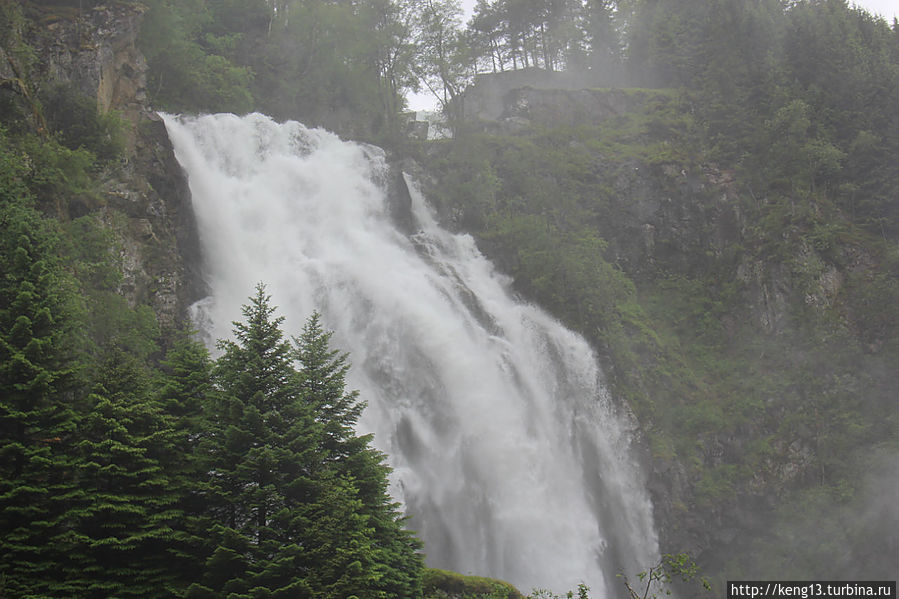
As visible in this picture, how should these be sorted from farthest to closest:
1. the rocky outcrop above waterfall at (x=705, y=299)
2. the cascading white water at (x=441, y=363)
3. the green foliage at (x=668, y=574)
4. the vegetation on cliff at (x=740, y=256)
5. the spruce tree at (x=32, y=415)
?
1. the rocky outcrop above waterfall at (x=705, y=299)
2. the vegetation on cliff at (x=740, y=256)
3. the cascading white water at (x=441, y=363)
4. the green foliage at (x=668, y=574)
5. the spruce tree at (x=32, y=415)

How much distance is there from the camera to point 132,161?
2552cm

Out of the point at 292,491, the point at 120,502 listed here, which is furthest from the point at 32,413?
the point at 292,491

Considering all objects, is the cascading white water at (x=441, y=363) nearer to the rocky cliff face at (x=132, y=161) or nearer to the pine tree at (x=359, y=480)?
the rocky cliff face at (x=132, y=161)

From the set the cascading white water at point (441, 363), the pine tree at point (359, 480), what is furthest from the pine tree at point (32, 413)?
the cascading white water at point (441, 363)

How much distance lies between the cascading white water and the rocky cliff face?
158 cm

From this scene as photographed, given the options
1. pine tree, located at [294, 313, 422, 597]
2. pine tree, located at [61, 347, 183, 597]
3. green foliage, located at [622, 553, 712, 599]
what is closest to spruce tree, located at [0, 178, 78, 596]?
pine tree, located at [61, 347, 183, 597]

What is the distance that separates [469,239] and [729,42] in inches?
896

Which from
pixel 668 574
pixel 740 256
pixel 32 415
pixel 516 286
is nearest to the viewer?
pixel 32 415

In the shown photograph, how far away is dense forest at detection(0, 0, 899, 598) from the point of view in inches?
522

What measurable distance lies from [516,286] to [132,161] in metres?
17.9

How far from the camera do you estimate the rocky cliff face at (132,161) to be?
23547mm

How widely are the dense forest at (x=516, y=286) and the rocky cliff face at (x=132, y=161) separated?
59cm

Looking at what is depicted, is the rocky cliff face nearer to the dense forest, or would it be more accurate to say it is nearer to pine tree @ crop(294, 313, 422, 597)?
the dense forest

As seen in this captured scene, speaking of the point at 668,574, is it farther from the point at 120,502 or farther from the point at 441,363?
the point at 441,363
